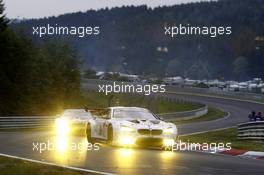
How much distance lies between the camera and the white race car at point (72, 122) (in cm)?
2912

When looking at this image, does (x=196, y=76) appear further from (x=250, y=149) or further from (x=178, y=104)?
(x=250, y=149)

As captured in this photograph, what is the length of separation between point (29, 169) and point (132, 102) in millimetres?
30805

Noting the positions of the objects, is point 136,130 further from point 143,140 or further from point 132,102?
point 132,102

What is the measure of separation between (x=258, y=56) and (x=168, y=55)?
1850cm

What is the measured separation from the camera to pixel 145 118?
19.3 meters

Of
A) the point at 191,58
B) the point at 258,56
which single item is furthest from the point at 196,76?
the point at 258,56

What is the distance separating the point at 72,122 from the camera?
29.2 meters

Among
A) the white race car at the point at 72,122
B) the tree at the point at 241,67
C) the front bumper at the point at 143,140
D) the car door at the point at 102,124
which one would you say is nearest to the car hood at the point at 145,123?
the front bumper at the point at 143,140

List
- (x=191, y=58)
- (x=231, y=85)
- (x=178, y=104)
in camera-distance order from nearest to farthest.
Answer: (x=178, y=104)
(x=231, y=85)
(x=191, y=58)

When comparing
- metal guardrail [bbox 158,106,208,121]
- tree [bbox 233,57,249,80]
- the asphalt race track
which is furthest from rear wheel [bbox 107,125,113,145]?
tree [bbox 233,57,249,80]

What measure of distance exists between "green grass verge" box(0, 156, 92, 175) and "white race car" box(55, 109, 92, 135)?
1548 centimetres

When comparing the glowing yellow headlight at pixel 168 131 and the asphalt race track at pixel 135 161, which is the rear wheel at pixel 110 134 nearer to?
the asphalt race track at pixel 135 161

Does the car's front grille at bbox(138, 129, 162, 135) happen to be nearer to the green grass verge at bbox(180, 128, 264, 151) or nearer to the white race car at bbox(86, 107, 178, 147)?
the white race car at bbox(86, 107, 178, 147)

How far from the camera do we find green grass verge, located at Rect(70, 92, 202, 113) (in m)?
43.5
